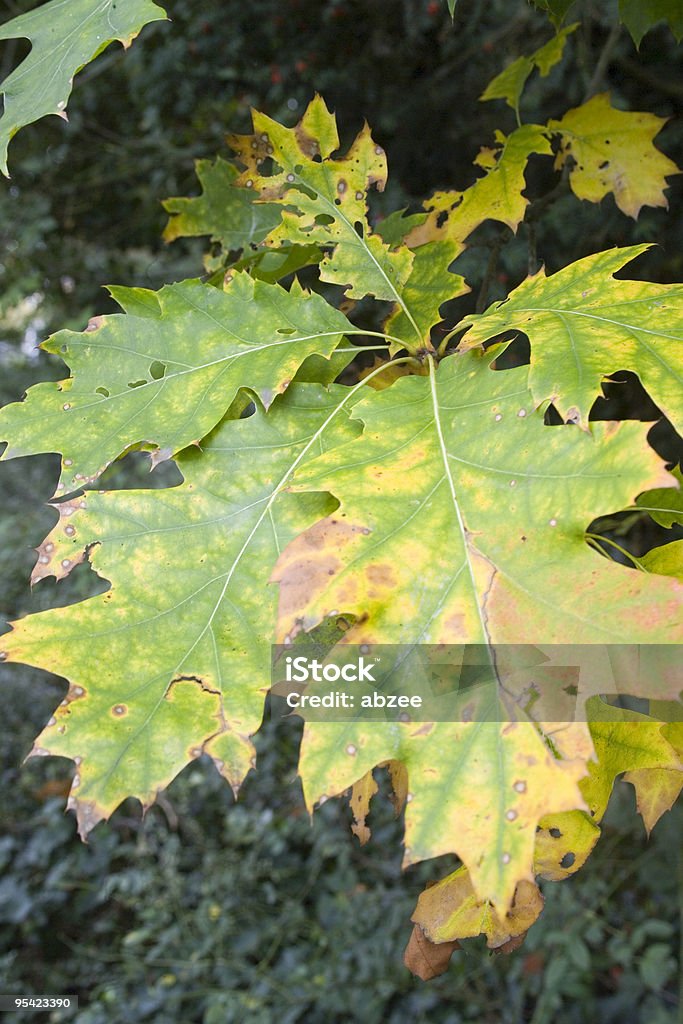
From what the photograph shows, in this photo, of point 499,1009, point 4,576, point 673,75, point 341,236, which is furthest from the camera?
point 4,576

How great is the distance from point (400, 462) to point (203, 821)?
255cm

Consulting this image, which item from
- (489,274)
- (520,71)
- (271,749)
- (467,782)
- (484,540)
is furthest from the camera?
(271,749)

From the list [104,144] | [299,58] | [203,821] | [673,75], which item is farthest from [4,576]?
[673,75]

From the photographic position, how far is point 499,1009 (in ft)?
7.97

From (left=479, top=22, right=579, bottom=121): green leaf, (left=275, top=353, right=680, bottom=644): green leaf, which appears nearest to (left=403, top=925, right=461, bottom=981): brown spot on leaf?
(left=275, top=353, right=680, bottom=644): green leaf

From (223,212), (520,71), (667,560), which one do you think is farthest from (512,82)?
(667,560)

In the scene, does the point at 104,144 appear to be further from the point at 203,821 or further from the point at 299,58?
the point at 203,821

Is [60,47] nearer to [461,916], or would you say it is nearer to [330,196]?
[330,196]

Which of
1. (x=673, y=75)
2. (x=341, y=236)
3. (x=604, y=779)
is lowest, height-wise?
(x=673, y=75)

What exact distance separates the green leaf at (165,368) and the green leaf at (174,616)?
40mm

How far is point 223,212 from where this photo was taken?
140 cm

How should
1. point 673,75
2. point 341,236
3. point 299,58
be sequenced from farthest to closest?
point 299,58 → point 673,75 → point 341,236

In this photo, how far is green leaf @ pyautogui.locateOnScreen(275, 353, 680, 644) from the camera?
69 centimetres

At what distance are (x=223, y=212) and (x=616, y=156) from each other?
2.01ft
